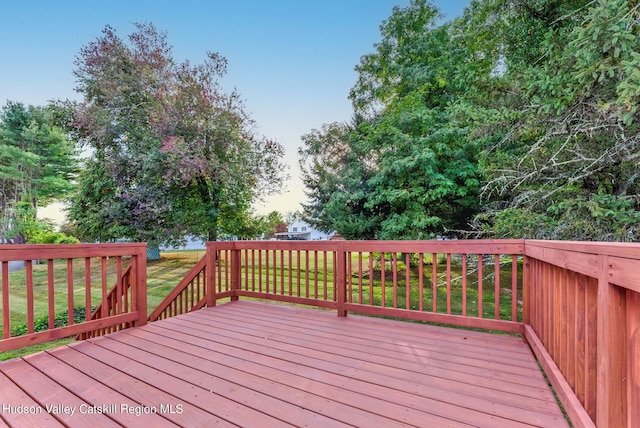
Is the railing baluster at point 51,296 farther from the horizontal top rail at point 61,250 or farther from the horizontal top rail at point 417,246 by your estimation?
the horizontal top rail at point 417,246

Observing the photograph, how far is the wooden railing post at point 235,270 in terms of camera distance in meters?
4.05

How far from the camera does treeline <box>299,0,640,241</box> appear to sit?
3242 millimetres

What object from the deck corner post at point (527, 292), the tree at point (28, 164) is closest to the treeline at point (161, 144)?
the deck corner post at point (527, 292)

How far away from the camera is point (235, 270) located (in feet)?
13.5

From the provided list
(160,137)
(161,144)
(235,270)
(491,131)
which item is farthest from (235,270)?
(160,137)

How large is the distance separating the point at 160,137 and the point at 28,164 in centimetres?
1099

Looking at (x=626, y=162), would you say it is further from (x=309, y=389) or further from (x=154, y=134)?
(x=154, y=134)

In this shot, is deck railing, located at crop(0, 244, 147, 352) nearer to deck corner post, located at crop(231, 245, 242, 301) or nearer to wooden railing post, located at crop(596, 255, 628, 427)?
deck corner post, located at crop(231, 245, 242, 301)

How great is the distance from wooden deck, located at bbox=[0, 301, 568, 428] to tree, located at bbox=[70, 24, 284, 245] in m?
5.58

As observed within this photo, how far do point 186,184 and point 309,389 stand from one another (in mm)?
7213

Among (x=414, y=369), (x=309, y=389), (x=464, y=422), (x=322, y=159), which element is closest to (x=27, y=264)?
(x=309, y=389)

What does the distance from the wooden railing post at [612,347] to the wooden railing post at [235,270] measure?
3.67 meters

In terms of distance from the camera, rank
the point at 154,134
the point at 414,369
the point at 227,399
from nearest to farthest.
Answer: the point at 227,399 < the point at 414,369 < the point at 154,134

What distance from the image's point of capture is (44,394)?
174 centimetres
